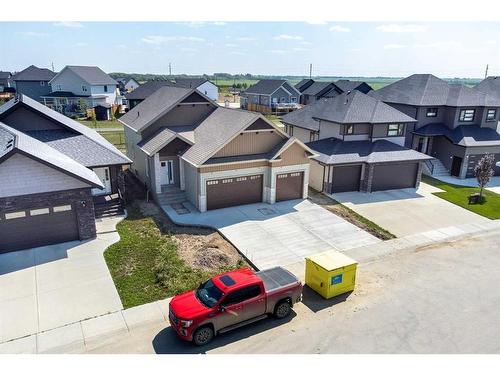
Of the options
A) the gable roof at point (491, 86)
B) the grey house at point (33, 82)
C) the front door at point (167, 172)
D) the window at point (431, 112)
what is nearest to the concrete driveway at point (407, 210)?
the window at point (431, 112)

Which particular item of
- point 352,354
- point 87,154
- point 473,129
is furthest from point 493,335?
point 473,129

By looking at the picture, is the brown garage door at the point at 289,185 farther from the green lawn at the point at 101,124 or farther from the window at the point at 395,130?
the green lawn at the point at 101,124

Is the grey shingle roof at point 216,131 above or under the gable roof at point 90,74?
under

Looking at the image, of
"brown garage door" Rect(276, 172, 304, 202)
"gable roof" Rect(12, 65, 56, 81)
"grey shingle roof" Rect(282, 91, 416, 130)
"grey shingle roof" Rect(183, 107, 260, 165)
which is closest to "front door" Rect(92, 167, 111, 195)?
"grey shingle roof" Rect(183, 107, 260, 165)

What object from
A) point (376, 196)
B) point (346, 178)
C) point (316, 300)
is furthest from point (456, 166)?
point (316, 300)

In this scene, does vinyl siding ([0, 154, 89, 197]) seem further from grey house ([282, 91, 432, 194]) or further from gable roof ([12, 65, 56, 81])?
gable roof ([12, 65, 56, 81])

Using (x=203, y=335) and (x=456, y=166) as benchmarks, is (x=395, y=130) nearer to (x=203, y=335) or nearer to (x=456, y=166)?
(x=456, y=166)
